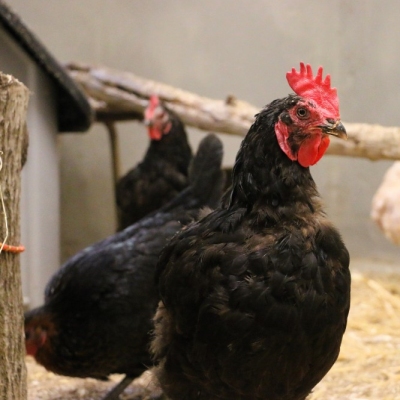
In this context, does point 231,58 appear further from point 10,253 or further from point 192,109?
point 10,253

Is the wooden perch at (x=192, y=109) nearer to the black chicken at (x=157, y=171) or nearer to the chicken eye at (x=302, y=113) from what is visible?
the black chicken at (x=157, y=171)

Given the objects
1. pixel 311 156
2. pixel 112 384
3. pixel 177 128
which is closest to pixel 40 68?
pixel 177 128

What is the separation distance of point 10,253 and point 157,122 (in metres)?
2.37

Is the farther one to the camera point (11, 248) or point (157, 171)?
point (157, 171)

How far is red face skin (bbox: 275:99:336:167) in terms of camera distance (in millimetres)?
1496

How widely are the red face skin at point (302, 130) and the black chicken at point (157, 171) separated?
7.56ft

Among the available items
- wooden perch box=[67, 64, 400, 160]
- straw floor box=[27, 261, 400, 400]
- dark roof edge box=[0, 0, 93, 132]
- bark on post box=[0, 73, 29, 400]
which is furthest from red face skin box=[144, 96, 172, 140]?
bark on post box=[0, 73, 29, 400]

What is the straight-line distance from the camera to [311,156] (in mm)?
1521

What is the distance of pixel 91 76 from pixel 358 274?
8.91 ft

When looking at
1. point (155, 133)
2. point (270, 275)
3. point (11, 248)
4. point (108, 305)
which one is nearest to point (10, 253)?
point (11, 248)

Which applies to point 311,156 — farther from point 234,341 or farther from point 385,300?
point 385,300

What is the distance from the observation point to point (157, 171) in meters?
3.88

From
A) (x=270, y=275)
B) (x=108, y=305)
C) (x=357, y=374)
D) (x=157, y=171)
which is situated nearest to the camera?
(x=270, y=275)

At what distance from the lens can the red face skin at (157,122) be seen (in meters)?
3.92
